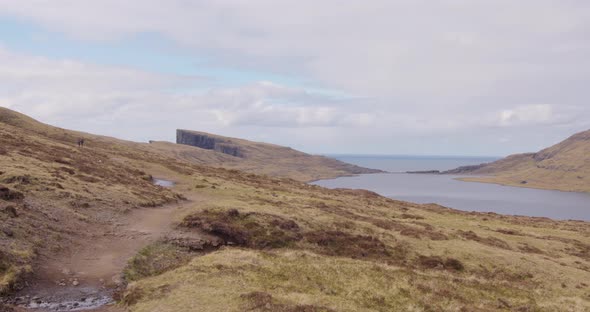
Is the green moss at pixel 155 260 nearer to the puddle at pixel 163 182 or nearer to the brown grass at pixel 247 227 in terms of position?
the brown grass at pixel 247 227

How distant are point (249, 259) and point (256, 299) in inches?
338

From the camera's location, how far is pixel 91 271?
24766 millimetres

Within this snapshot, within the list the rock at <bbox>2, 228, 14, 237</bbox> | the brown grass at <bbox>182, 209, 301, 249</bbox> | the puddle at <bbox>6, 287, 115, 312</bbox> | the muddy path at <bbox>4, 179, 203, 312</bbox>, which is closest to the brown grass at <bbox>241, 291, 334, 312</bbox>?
the muddy path at <bbox>4, 179, 203, 312</bbox>

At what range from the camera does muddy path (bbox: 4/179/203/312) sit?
20.4 metres

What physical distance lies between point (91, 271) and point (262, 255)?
11420 mm

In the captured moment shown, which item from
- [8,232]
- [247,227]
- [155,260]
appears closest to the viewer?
[8,232]

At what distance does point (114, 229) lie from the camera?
3366 centimetres

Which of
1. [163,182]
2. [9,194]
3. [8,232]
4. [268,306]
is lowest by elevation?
[268,306]

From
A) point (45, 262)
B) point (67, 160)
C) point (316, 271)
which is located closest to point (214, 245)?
point (316, 271)

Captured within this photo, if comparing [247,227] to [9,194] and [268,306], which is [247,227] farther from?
[268,306]

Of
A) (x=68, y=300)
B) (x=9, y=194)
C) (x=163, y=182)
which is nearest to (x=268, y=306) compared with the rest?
(x=68, y=300)

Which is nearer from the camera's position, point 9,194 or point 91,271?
point 91,271

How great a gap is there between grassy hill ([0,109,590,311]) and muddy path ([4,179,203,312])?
0.33 meters

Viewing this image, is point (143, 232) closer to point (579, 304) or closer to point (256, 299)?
point (256, 299)
